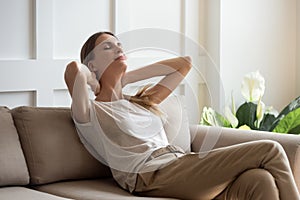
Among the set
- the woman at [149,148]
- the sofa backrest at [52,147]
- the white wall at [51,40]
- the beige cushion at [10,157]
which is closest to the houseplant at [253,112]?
the white wall at [51,40]

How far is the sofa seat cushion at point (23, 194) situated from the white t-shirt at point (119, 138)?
331 millimetres

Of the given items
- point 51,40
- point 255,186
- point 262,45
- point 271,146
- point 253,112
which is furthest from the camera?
point 262,45

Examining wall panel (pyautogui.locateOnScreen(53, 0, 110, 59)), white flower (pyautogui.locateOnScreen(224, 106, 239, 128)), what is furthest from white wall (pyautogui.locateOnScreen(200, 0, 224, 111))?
wall panel (pyautogui.locateOnScreen(53, 0, 110, 59))

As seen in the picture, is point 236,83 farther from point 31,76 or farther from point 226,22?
point 31,76

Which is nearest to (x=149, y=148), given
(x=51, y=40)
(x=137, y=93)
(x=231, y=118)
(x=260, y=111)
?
(x=137, y=93)

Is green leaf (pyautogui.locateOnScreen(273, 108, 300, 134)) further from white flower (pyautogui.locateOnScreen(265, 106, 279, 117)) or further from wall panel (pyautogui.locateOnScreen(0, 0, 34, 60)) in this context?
wall panel (pyautogui.locateOnScreen(0, 0, 34, 60))

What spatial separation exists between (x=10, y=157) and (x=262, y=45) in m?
2.16

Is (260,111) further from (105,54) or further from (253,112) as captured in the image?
(105,54)

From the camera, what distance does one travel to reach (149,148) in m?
2.60

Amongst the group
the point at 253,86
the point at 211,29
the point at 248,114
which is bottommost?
the point at 248,114

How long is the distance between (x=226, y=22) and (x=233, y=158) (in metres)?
1.67

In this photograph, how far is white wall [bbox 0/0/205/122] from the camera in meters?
2.96

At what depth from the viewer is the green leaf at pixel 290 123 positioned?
3496 mm

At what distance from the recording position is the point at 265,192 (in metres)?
2.28
